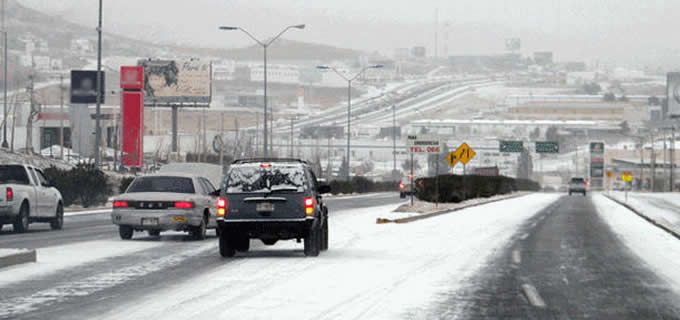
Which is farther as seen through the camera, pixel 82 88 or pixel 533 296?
pixel 82 88

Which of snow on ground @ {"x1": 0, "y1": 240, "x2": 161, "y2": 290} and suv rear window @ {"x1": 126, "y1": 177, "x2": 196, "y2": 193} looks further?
suv rear window @ {"x1": 126, "y1": 177, "x2": 196, "y2": 193}

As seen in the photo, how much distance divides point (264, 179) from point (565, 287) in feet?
26.6

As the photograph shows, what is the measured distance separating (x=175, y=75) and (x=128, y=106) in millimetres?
37254

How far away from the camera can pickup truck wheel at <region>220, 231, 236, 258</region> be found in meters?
26.1

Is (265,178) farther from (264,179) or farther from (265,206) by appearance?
(265,206)

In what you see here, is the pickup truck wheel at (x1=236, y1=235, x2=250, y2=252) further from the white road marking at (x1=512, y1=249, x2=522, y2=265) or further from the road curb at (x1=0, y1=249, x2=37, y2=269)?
the white road marking at (x1=512, y1=249, x2=522, y2=265)

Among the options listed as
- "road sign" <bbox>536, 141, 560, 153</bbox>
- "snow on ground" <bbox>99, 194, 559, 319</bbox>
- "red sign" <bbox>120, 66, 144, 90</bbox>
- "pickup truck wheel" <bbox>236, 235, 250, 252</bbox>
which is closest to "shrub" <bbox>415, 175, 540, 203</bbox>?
"snow on ground" <bbox>99, 194, 559, 319</bbox>

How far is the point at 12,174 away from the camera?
36.9 metres

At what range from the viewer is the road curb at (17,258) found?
22.9 m

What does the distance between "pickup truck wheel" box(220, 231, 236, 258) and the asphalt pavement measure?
503cm

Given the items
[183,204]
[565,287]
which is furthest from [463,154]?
[565,287]

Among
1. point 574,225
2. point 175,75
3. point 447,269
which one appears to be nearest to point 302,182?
point 447,269

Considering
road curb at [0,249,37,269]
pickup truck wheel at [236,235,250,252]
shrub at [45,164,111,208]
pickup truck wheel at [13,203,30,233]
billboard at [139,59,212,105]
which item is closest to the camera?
road curb at [0,249,37,269]

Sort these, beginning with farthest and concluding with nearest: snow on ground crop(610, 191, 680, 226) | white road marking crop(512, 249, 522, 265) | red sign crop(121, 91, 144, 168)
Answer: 1. red sign crop(121, 91, 144, 168)
2. snow on ground crop(610, 191, 680, 226)
3. white road marking crop(512, 249, 522, 265)
